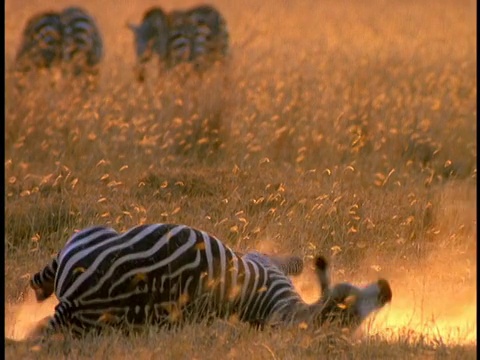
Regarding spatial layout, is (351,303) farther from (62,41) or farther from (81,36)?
(81,36)

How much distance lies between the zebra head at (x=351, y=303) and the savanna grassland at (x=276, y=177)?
0.26 ft

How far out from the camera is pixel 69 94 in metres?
8.93

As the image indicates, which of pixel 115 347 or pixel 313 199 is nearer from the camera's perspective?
pixel 115 347

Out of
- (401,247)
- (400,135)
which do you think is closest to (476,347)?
(401,247)

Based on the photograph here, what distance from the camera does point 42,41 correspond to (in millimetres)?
10570

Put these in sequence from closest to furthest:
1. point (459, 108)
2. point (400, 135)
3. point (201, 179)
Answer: point (201, 179) < point (400, 135) < point (459, 108)

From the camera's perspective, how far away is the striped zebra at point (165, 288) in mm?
4312

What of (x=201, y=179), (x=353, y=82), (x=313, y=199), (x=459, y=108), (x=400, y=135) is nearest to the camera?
(x=313, y=199)

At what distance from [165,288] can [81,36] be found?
7.85 metres

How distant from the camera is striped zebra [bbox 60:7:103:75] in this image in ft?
37.2

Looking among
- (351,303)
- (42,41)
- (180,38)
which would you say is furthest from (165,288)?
(180,38)

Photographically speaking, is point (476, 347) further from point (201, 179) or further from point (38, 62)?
point (38, 62)

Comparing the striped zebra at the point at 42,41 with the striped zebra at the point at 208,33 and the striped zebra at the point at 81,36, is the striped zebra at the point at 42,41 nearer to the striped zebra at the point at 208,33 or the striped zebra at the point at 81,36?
the striped zebra at the point at 81,36

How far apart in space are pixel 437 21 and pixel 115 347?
1292 cm
